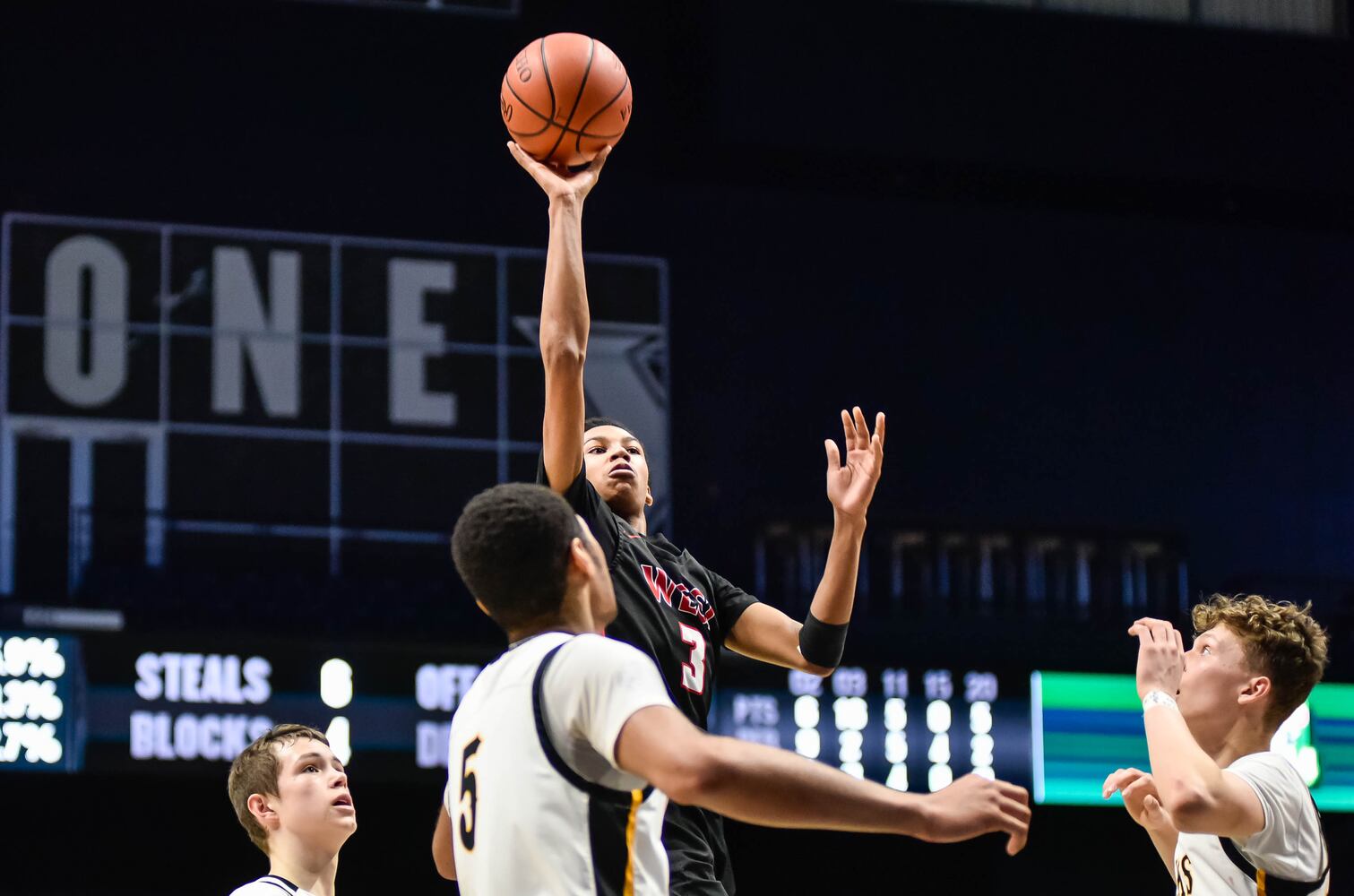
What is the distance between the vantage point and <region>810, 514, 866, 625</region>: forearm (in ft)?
14.1

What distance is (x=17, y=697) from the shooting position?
9.33m

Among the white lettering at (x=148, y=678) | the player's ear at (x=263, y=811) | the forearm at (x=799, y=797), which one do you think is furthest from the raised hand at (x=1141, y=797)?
the white lettering at (x=148, y=678)

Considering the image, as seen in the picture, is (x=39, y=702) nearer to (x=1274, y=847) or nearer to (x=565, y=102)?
(x=565, y=102)

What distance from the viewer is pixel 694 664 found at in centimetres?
413

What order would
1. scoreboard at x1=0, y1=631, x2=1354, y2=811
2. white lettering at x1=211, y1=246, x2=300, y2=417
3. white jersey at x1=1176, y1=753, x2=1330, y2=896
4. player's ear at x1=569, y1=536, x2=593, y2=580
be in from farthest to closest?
1. white lettering at x1=211, y1=246, x2=300, y2=417
2. scoreboard at x1=0, y1=631, x2=1354, y2=811
3. white jersey at x1=1176, y1=753, x2=1330, y2=896
4. player's ear at x1=569, y1=536, x2=593, y2=580

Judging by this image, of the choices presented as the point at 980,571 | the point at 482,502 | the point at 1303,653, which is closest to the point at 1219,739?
the point at 1303,653

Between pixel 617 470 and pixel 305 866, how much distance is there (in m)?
1.38

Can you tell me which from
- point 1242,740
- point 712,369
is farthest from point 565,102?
point 712,369

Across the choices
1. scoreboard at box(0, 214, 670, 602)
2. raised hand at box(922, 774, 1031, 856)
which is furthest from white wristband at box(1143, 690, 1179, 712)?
scoreboard at box(0, 214, 670, 602)

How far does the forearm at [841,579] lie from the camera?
14.1 ft

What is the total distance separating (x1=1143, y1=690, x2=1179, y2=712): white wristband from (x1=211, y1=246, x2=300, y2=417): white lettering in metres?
8.79

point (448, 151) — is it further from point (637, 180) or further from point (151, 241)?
point (151, 241)

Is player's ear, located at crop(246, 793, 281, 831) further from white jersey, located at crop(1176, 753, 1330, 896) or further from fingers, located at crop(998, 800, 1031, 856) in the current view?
fingers, located at crop(998, 800, 1031, 856)

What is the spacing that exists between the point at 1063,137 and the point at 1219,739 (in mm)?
10228
